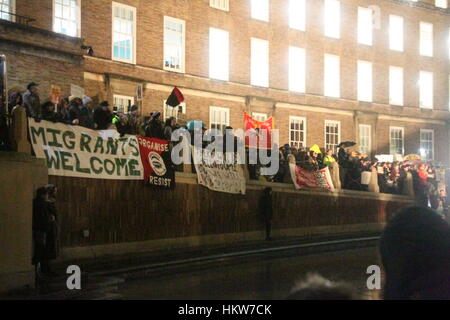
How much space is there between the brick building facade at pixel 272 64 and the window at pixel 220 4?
0.24 feet

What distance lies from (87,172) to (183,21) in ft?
54.3

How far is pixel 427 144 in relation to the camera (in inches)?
1827

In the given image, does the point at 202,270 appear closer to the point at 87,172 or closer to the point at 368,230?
the point at 87,172

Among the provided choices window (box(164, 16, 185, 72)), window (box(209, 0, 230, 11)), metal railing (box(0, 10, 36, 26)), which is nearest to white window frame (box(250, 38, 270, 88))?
window (box(209, 0, 230, 11))

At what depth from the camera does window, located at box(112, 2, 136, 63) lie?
29.0 m

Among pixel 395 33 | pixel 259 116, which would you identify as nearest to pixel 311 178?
pixel 259 116

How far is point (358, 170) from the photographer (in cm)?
2945

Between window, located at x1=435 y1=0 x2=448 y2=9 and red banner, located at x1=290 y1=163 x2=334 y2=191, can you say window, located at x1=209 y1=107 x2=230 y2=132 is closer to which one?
red banner, located at x1=290 y1=163 x2=334 y2=191

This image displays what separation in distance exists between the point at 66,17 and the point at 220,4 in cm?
960

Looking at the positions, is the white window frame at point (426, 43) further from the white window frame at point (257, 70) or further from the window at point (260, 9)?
the white window frame at point (257, 70)

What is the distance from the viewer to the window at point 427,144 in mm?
45906

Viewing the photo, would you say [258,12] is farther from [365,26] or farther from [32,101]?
[32,101]

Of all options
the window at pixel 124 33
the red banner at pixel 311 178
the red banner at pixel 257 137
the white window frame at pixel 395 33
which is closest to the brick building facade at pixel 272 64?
the window at pixel 124 33

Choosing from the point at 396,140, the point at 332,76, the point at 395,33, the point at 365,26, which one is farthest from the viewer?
the point at 396,140
